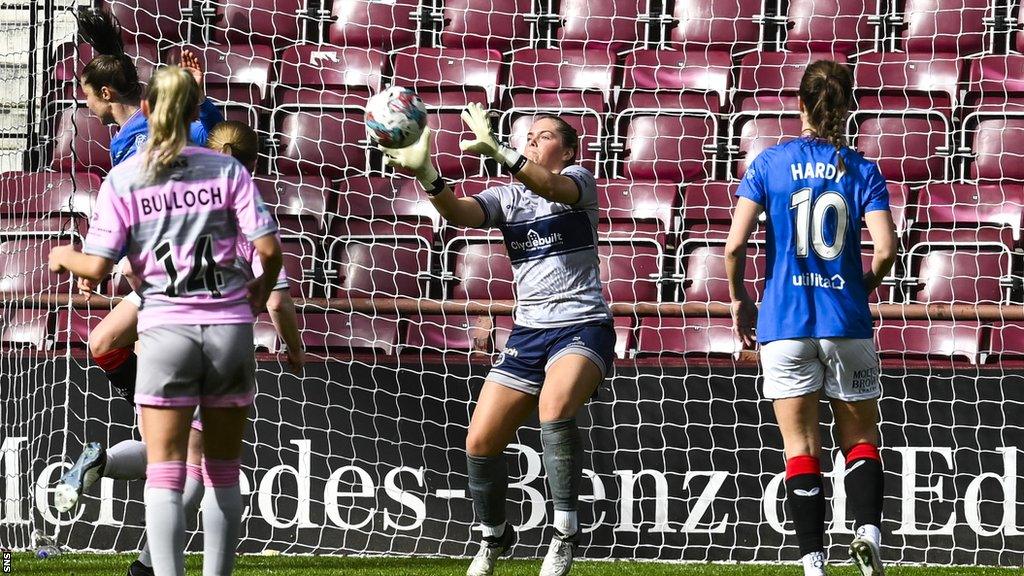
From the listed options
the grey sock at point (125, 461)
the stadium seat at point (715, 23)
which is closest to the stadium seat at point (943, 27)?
the stadium seat at point (715, 23)

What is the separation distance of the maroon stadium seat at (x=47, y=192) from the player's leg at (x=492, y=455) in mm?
3188

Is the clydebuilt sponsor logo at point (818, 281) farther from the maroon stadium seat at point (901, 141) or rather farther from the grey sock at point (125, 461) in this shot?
the maroon stadium seat at point (901, 141)

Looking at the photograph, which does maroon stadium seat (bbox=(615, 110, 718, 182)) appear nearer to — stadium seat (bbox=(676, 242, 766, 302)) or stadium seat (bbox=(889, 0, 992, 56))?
stadium seat (bbox=(676, 242, 766, 302))

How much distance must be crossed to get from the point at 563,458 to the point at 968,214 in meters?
3.40

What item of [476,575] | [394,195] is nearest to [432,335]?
[394,195]

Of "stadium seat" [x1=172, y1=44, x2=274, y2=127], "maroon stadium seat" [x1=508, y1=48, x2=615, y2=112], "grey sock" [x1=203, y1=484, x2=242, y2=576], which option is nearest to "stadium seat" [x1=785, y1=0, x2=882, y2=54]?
"maroon stadium seat" [x1=508, y1=48, x2=615, y2=112]

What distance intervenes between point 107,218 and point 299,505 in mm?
2854

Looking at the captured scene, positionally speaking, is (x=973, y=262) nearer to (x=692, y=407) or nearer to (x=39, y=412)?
(x=692, y=407)

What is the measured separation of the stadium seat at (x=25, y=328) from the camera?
6414mm

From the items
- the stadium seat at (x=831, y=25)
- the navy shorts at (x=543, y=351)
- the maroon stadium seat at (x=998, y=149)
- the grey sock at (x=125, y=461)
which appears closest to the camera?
the grey sock at (x=125, y=461)

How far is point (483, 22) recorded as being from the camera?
8.34 m

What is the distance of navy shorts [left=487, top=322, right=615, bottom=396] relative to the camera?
462 cm

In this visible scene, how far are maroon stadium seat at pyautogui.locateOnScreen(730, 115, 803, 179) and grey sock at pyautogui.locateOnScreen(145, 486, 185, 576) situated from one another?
4.79 m

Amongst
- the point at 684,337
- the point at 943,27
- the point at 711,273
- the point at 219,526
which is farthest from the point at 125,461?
the point at 943,27
